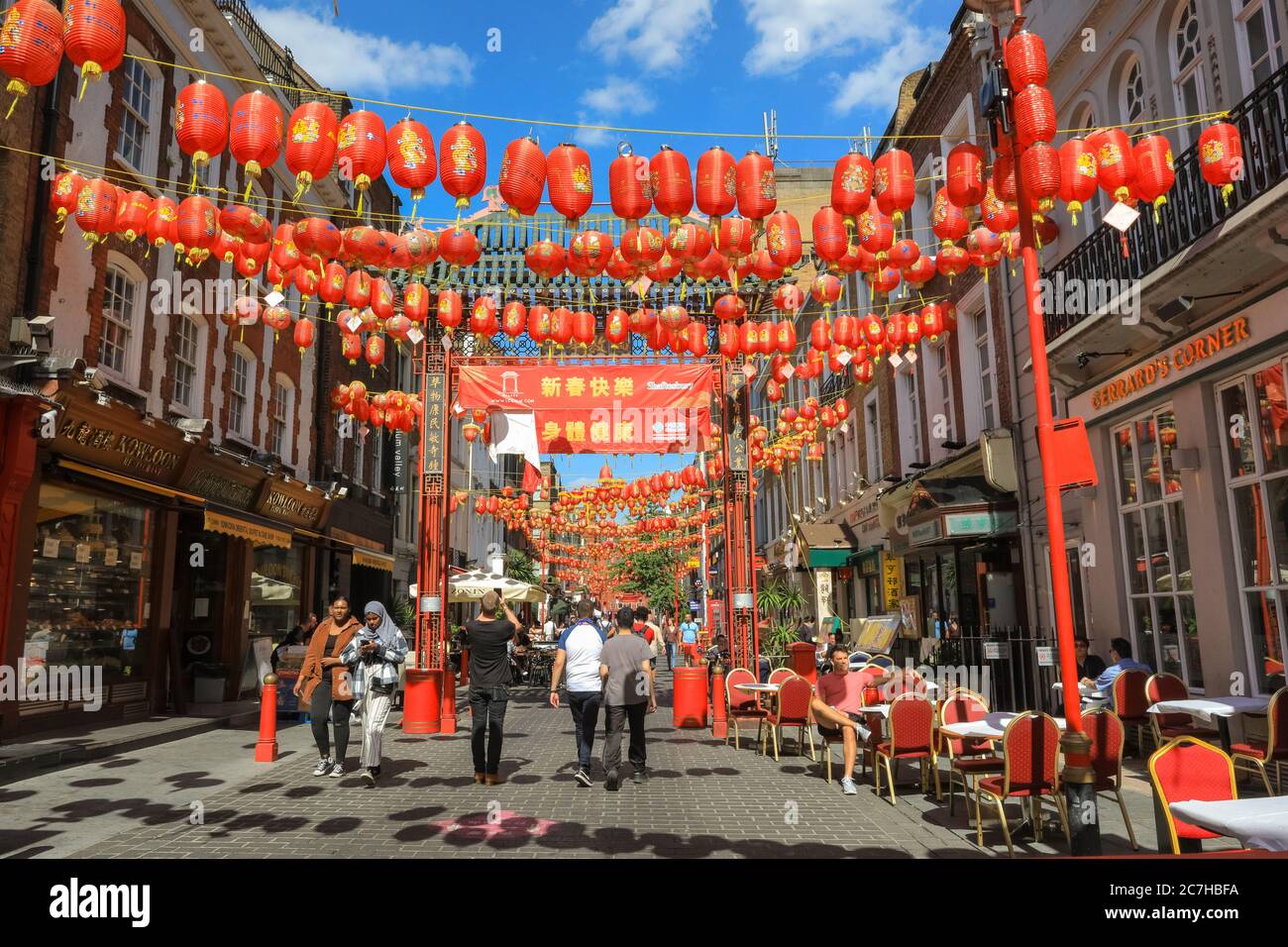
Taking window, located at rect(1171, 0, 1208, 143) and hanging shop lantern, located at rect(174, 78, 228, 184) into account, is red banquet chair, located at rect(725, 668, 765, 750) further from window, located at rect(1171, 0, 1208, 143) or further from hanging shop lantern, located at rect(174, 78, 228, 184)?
window, located at rect(1171, 0, 1208, 143)

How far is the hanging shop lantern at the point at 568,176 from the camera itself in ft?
25.2

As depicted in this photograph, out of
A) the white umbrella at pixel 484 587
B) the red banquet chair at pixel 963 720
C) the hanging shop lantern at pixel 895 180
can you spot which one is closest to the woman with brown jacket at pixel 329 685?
the red banquet chair at pixel 963 720

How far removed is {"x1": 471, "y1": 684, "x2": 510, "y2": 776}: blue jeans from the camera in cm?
848

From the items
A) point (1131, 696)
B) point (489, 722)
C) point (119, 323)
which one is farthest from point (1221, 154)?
point (119, 323)

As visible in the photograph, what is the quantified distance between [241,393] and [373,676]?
10267 mm

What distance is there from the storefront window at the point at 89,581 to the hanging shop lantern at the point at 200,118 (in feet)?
20.5

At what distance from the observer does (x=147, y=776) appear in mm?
9062

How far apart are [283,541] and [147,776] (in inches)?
296

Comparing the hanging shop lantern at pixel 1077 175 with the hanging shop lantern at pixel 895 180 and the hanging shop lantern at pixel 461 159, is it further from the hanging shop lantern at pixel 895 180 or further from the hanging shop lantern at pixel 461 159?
the hanging shop lantern at pixel 461 159

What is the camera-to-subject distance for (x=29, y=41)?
19.2 feet

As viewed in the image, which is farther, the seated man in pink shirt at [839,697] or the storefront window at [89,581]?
the storefront window at [89,581]

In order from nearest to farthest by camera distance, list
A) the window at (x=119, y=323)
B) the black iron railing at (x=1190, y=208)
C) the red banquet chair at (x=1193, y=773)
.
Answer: the red banquet chair at (x=1193, y=773) < the black iron railing at (x=1190, y=208) < the window at (x=119, y=323)

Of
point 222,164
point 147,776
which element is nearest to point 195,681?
point 147,776
